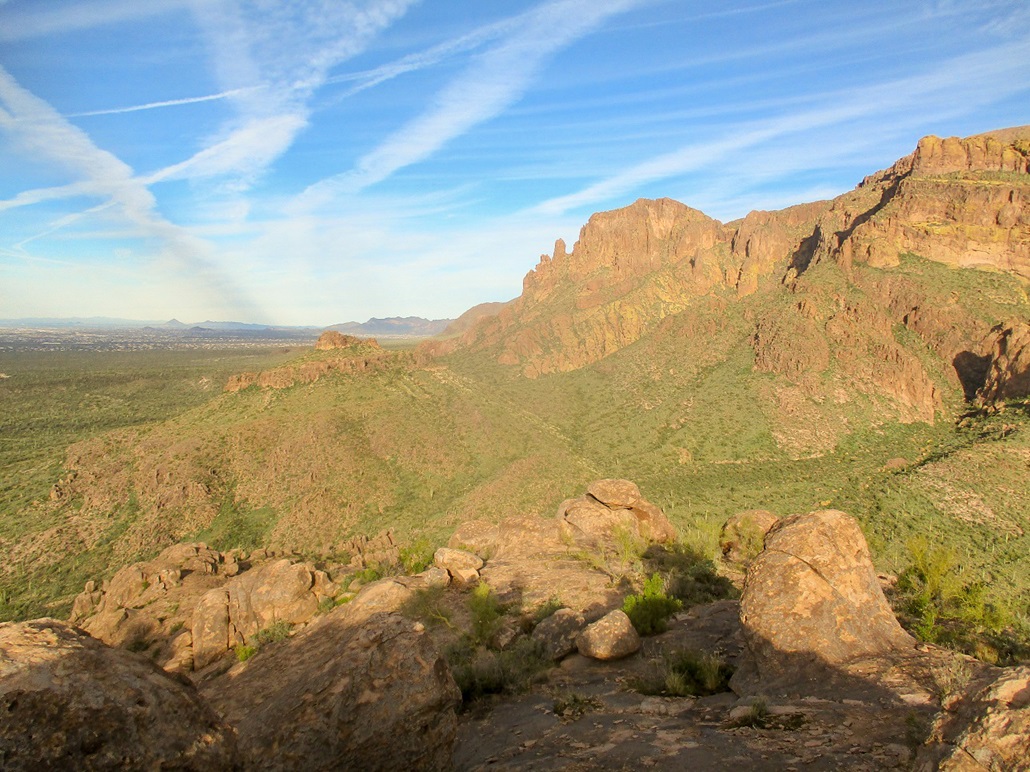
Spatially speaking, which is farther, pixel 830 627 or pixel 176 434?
pixel 176 434

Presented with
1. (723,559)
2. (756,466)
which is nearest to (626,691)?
(723,559)

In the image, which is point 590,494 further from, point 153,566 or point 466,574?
point 153,566

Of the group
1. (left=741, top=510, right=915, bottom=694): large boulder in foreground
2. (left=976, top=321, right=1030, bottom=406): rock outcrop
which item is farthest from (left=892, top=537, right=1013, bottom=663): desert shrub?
(left=976, top=321, right=1030, bottom=406): rock outcrop

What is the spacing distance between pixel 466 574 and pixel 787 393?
225 ft

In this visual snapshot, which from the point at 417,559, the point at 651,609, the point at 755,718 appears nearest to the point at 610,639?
the point at 651,609

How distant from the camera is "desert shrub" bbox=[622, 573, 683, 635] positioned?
14.7 metres

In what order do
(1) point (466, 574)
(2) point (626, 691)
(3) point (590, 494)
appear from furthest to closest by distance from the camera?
1. (3) point (590, 494)
2. (1) point (466, 574)
3. (2) point (626, 691)

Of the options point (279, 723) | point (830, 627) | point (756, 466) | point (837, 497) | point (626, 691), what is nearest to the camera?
point (279, 723)

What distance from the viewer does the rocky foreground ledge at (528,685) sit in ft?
14.9

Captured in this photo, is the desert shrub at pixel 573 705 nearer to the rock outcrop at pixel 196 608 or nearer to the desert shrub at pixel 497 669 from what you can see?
the desert shrub at pixel 497 669

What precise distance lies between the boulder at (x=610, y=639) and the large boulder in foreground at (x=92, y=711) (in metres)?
10.4

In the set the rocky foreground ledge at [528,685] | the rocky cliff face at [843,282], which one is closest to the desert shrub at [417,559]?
the rocky foreground ledge at [528,685]

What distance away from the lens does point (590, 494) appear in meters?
27.6

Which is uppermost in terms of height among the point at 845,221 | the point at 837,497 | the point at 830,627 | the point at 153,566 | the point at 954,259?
the point at 845,221
